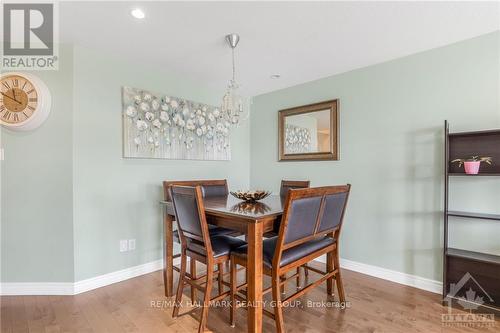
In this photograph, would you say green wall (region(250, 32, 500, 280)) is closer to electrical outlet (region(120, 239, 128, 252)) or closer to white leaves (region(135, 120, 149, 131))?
white leaves (region(135, 120, 149, 131))

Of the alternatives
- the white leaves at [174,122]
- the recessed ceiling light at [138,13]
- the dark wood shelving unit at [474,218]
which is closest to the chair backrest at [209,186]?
the white leaves at [174,122]

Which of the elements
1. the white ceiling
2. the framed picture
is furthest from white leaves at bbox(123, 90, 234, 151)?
the framed picture

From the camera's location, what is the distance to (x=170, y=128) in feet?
9.90

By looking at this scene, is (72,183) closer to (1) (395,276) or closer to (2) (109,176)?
(2) (109,176)

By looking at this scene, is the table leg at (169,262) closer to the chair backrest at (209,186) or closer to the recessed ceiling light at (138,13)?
the chair backrest at (209,186)

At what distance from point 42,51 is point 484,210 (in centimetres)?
407

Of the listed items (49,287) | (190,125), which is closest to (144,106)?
(190,125)

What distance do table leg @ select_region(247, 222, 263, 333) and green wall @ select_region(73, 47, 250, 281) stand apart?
1.69 m

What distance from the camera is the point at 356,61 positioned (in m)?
2.73

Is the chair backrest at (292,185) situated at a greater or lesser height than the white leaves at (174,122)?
lesser

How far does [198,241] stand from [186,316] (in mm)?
626

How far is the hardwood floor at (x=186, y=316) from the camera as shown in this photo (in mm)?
1875

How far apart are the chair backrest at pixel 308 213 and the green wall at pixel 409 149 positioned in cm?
99

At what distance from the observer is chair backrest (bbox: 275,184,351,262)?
62.5 inches
